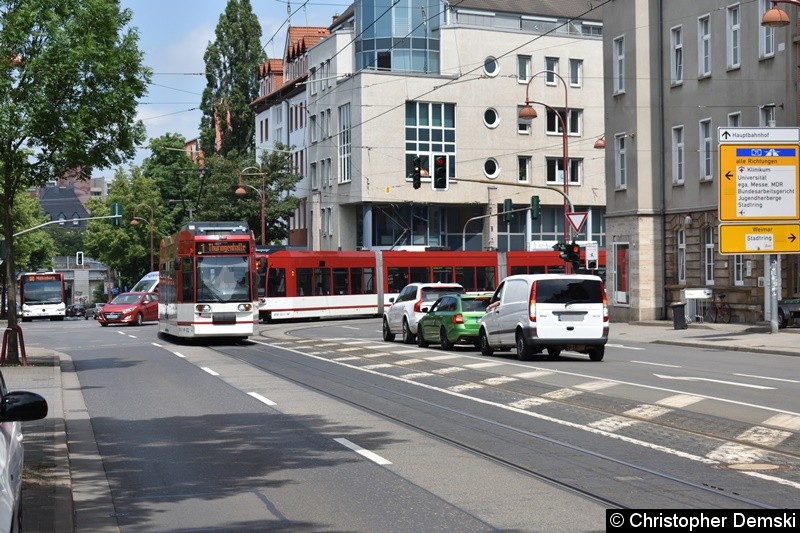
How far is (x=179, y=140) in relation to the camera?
357ft

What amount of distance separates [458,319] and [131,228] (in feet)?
248

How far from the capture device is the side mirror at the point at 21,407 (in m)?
6.24

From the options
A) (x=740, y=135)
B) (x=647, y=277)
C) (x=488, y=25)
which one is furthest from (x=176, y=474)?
(x=488, y=25)

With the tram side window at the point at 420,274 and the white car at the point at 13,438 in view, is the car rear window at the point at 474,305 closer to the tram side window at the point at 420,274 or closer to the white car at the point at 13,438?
the white car at the point at 13,438

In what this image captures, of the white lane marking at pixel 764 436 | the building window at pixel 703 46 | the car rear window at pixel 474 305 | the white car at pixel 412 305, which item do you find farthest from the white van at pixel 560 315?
the building window at pixel 703 46

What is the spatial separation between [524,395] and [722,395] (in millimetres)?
2726

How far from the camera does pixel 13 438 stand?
268 inches

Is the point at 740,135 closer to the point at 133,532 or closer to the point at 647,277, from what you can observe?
the point at 647,277

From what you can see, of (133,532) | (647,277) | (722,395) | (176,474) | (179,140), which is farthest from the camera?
(179,140)

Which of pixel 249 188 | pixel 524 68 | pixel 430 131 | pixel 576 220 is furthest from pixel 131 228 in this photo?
pixel 576 220

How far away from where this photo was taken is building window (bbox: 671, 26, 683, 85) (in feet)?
149

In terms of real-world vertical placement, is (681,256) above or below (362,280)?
above

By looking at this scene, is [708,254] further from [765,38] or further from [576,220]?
[765,38]

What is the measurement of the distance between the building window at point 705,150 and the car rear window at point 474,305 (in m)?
15.2
